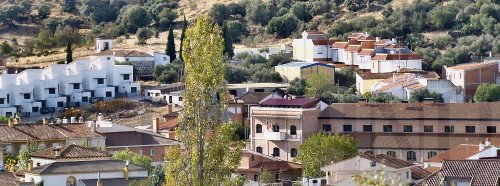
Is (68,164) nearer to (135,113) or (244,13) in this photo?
(135,113)

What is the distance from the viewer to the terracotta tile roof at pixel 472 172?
33.6 m

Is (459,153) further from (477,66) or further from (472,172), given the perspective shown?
(477,66)

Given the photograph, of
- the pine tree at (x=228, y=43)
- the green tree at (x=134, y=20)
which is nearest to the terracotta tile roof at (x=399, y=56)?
the pine tree at (x=228, y=43)

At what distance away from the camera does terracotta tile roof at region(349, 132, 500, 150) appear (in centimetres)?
5051

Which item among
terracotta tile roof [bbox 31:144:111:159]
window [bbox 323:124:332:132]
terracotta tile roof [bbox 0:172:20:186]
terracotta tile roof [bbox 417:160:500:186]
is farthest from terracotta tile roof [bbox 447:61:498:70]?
terracotta tile roof [bbox 417:160:500:186]

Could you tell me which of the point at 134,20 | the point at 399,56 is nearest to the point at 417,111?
the point at 399,56

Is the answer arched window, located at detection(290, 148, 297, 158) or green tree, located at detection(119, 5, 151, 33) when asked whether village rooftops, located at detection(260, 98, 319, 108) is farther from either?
green tree, located at detection(119, 5, 151, 33)

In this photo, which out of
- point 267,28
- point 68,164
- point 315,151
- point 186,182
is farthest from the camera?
point 267,28

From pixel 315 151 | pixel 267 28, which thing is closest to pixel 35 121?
pixel 315 151

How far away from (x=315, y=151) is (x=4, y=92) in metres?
19.8

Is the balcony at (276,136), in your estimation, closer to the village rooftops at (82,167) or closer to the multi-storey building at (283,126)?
the multi-storey building at (283,126)

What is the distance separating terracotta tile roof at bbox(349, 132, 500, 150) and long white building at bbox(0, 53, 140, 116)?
1604cm

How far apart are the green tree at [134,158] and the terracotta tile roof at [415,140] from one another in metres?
7.85

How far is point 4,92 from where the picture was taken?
6262 centimetres
